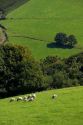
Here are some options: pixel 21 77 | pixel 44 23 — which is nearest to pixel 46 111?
pixel 21 77

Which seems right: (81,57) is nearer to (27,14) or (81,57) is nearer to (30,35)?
(30,35)

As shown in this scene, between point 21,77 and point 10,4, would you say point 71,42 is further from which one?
point 21,77

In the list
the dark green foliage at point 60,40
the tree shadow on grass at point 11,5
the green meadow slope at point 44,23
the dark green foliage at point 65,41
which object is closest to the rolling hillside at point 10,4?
the tree shadow on grass at point 11,5

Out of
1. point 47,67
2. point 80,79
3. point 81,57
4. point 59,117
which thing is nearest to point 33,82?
point 80,79

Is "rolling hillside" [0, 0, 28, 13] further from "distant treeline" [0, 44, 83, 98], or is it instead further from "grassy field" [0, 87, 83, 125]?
"grassy field" [0, 87, 83, 125]

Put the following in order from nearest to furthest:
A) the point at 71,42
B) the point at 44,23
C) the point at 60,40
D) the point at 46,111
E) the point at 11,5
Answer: the point at 46,111 < the point at 71,42 < the point at 60,40 < the point at 44,23 < the point at 11,5

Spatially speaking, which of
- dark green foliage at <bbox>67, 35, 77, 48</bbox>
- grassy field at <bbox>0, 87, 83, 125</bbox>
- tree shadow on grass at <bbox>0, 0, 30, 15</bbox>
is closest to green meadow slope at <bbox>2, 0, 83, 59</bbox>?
dark green foliage at <bbox>67, 35, 77, 48</bbox>
